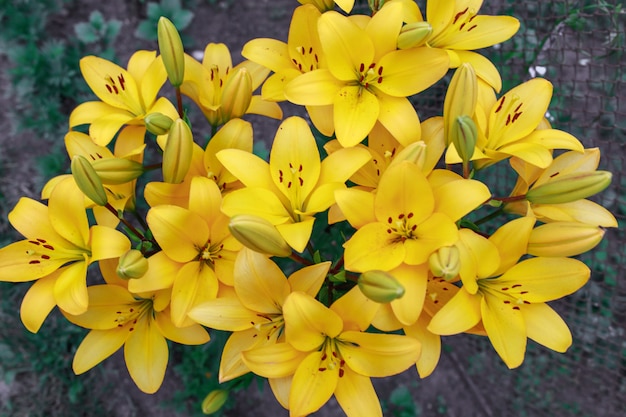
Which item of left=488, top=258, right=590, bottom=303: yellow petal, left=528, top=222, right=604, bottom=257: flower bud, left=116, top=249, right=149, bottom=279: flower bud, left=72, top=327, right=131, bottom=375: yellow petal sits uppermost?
left=116, top=249, right=149, bottom=279: flower bud

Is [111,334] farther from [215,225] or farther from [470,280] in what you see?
[470,280]

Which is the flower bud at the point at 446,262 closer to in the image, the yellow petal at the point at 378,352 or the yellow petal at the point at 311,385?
the yellow petal at the point at 378,352

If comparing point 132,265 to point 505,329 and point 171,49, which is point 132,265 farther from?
point 505,329

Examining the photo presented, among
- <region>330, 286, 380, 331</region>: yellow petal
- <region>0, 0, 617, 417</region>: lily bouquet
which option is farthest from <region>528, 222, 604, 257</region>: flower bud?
<region>330, 286, 380, 331</region>: yellow petal

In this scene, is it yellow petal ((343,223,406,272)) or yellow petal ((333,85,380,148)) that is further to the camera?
yellow petal ((333,85,380,148))

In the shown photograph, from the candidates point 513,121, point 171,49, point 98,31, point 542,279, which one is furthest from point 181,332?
point 98,31

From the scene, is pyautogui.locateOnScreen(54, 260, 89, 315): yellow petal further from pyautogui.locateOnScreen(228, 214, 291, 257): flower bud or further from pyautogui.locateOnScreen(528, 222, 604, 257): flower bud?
pyautogui.locateOnScreen(528, 222, 604, 257): flower bud
